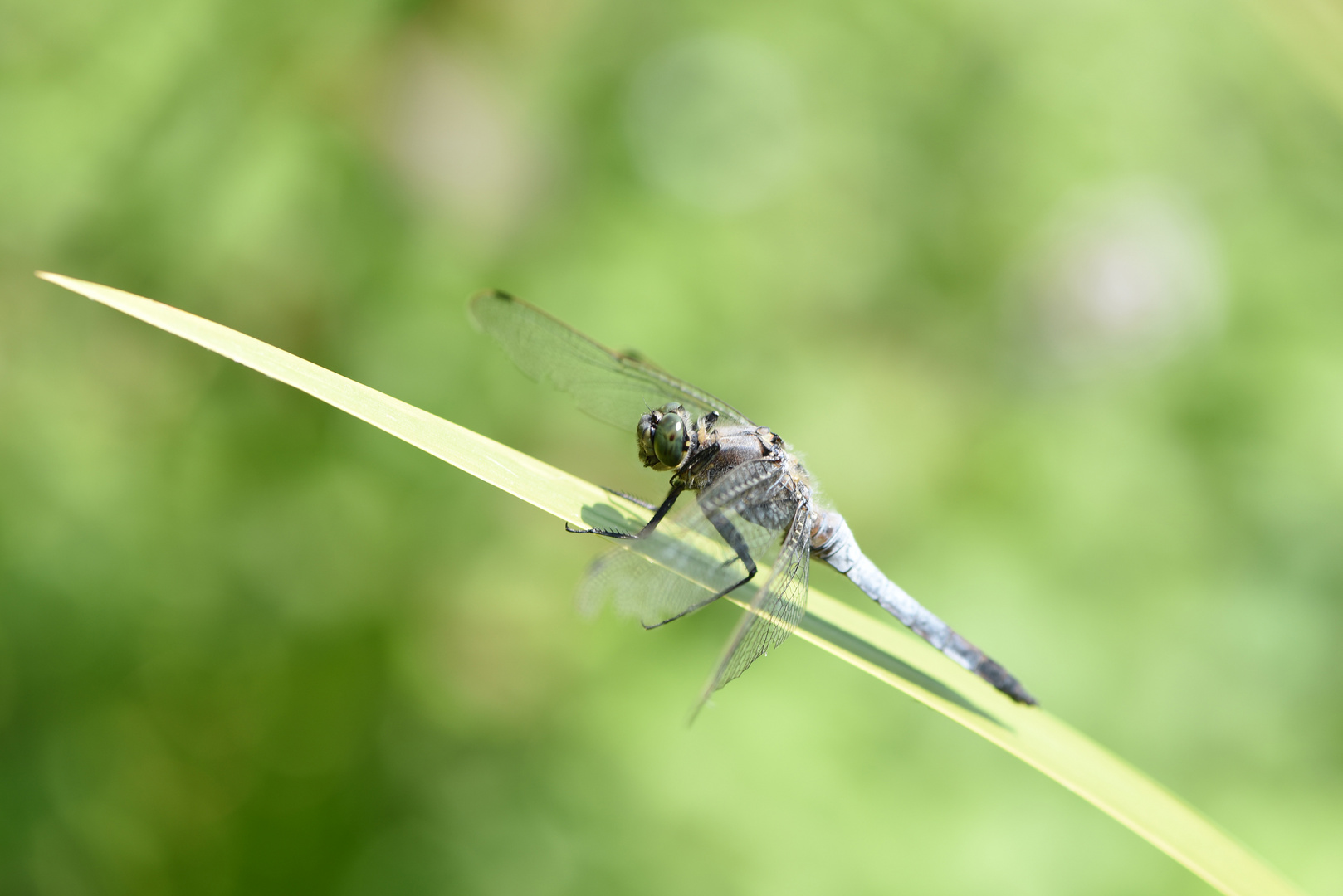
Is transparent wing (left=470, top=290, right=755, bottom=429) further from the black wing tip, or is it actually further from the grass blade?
the grass blade

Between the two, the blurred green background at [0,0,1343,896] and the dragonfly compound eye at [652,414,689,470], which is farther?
the blurred green background at [0,0,1343,896]

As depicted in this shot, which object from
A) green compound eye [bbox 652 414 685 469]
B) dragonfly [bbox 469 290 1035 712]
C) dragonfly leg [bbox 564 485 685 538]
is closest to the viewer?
dragonfly [bbox 469 290 1035 712]

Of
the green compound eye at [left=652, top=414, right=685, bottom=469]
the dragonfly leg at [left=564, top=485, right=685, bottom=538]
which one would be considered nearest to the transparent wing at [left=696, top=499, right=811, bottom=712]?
the dragonfly leg at [left=564, top=485, right=685, bottom=538]

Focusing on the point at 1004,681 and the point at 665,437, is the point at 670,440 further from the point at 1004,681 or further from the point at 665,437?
the point at 1004,681

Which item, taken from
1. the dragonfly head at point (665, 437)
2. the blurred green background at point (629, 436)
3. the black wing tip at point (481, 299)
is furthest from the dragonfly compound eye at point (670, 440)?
the blurred green background at point (629, 436)

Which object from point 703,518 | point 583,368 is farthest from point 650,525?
point 583,368

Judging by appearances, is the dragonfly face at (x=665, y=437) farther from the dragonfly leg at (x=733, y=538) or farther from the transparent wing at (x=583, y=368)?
the dragonfly leg at (x=733, y=538)
